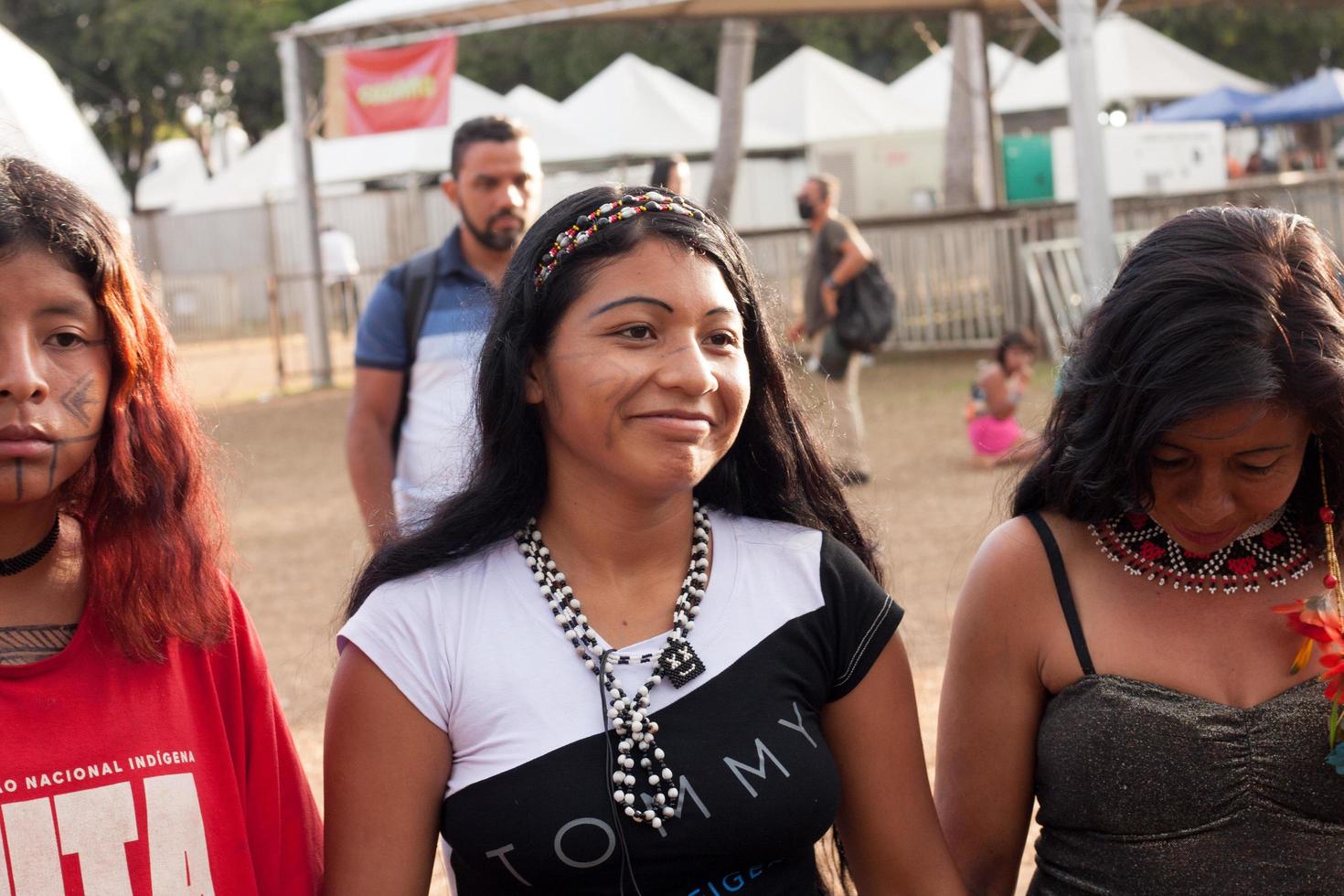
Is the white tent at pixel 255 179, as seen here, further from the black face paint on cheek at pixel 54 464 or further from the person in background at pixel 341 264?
the black face paint on cheek at pixel 54 464

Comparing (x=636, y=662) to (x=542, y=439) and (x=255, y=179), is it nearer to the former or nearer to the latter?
(x=542, y=439)

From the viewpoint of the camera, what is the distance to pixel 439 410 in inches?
181

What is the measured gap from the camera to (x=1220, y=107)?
2505 cm

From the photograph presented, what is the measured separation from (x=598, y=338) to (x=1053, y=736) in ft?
2.82

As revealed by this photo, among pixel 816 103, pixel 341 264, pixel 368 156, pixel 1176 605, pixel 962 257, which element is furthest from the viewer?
pixel 816 103

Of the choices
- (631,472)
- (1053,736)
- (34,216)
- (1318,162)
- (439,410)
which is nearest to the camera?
(34,216)

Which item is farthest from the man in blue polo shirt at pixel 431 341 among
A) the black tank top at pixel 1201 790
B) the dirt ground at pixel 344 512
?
the black tank top at pixel 1201 790

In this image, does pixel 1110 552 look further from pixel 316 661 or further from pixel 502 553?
pixel 316 661

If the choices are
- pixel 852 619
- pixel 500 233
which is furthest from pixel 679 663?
pixel 500 233

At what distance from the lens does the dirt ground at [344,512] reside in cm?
607

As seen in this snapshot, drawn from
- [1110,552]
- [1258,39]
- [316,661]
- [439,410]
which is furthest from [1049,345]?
[1258,39]

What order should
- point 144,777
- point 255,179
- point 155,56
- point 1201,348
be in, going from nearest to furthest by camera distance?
point 144,777, point 1201,348, point 255,179, point 155,56

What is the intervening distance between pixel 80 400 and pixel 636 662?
777 millimetres

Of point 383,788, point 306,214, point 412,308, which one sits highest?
point 306,214
